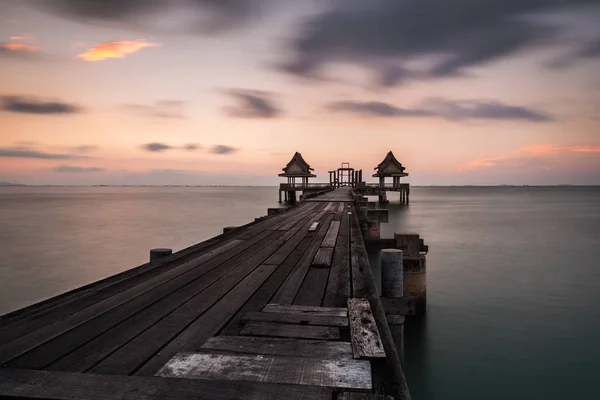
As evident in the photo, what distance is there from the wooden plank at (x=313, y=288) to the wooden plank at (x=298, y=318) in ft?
1.42

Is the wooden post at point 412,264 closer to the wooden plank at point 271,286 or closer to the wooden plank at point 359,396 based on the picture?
the wooden plank at point 271,286

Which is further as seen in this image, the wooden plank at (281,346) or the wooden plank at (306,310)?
A: the wooden plank at (306,310)

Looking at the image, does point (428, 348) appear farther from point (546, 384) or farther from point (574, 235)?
point (574, 235)

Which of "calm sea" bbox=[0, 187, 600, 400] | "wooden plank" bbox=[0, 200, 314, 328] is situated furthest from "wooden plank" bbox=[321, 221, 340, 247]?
"calm sea" bbox=[0, 187, 600, 400]

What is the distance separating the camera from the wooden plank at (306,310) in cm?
326

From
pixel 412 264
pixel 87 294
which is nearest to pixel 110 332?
pixel 87 294

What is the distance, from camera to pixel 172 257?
582 centimetres

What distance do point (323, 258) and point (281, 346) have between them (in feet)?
9.37

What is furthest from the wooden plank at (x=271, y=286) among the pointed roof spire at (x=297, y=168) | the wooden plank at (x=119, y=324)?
the pointed roof spire at (x=297, y=168)

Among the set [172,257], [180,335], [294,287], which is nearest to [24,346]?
[180,335]

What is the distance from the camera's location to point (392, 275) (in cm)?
504

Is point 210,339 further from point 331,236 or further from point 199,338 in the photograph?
point 331,236

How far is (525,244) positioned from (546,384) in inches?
711

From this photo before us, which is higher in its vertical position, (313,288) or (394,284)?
(313,288)
